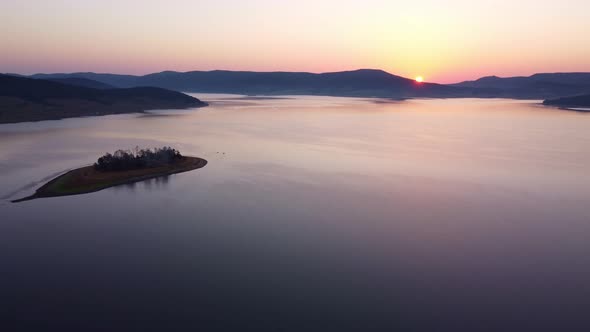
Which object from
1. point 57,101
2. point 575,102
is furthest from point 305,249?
point 575,102

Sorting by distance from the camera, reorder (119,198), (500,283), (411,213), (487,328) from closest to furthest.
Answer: (487,328) → (500,283) → (411,213) → (119,198)

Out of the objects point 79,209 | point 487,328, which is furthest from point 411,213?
point 79,209

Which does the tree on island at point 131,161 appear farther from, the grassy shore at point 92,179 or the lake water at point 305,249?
the lake water at point 305,249

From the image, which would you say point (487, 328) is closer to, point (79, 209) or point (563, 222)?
point (563, 222)

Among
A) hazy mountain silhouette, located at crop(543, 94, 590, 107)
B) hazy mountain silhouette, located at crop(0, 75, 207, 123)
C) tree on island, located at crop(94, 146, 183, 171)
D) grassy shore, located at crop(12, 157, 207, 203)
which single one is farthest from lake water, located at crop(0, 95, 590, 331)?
hazy mountain silhouette, located at crop(543, 94, 590, 107)

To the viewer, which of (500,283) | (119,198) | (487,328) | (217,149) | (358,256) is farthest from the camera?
(217,149)

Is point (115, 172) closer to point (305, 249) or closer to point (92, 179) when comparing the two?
point (92, 179)
